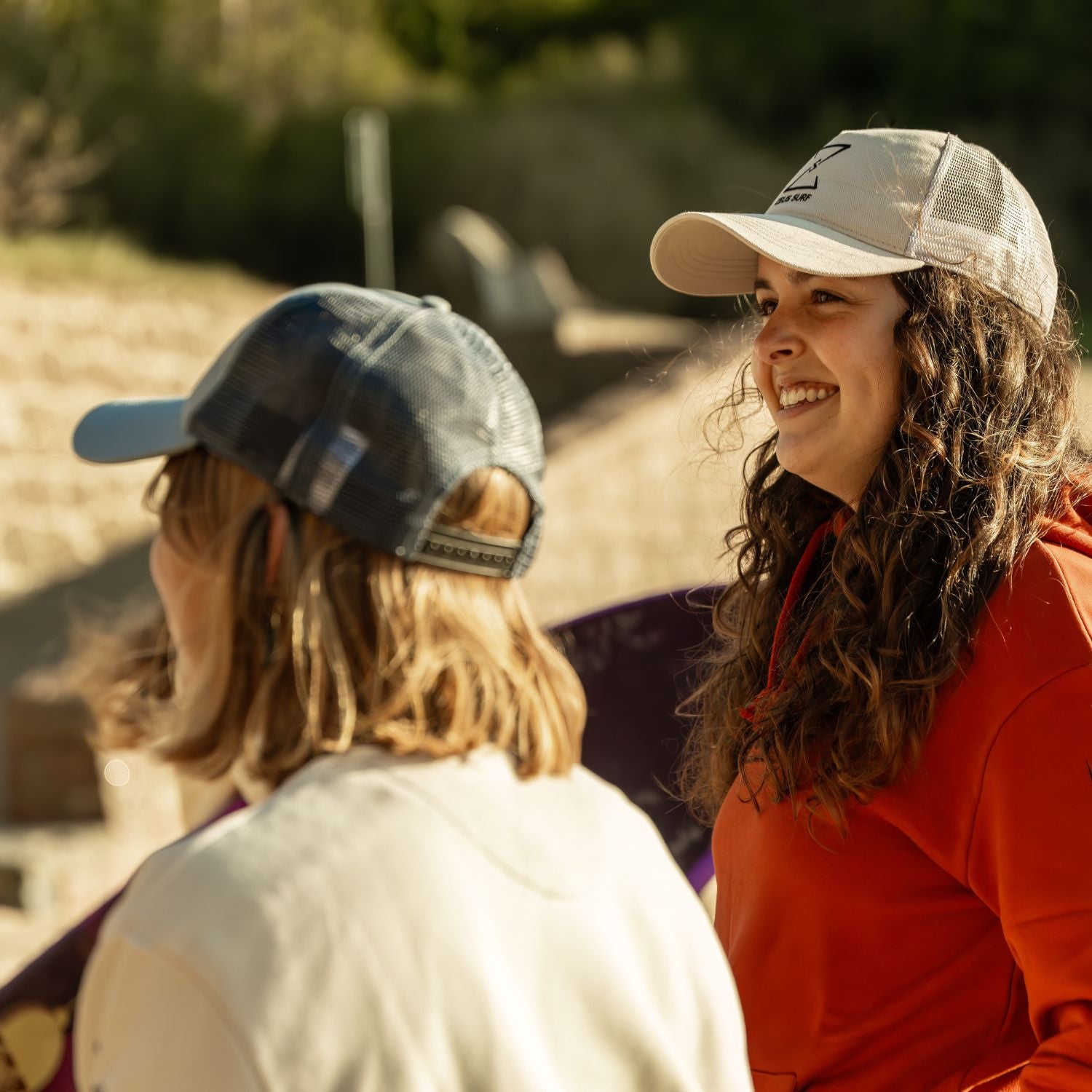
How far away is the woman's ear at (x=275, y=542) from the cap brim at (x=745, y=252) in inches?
31.8

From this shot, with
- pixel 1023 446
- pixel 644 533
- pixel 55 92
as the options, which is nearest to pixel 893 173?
pixel 1023 446

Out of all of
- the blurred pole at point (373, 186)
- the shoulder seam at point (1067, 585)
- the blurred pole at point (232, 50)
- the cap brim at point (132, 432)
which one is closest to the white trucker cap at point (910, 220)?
the shoulder seam at point (1067, 585)

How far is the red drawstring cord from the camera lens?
1958mm

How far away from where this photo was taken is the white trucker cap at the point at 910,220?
186 cm

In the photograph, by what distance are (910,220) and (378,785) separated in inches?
41.8

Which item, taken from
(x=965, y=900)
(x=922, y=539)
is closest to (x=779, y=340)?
(x=922, y=539)

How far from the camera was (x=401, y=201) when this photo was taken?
1797cm

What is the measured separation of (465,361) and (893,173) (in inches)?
32.0

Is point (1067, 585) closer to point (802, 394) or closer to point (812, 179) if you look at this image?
point (802, 394)

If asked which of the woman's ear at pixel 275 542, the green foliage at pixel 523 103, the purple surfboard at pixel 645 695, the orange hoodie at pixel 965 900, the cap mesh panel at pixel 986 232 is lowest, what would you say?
the green foliage at pixel 523 103

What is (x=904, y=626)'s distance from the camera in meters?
1.76

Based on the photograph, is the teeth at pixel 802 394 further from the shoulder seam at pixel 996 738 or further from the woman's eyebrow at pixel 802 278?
the shoulder seam at pixel 996 738

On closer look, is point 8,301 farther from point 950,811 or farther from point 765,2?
point 765,2

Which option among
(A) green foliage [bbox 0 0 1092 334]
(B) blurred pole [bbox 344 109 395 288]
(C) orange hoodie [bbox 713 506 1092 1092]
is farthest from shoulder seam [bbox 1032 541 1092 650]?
(A) green foliage [bbox 0 0 1092 334]
